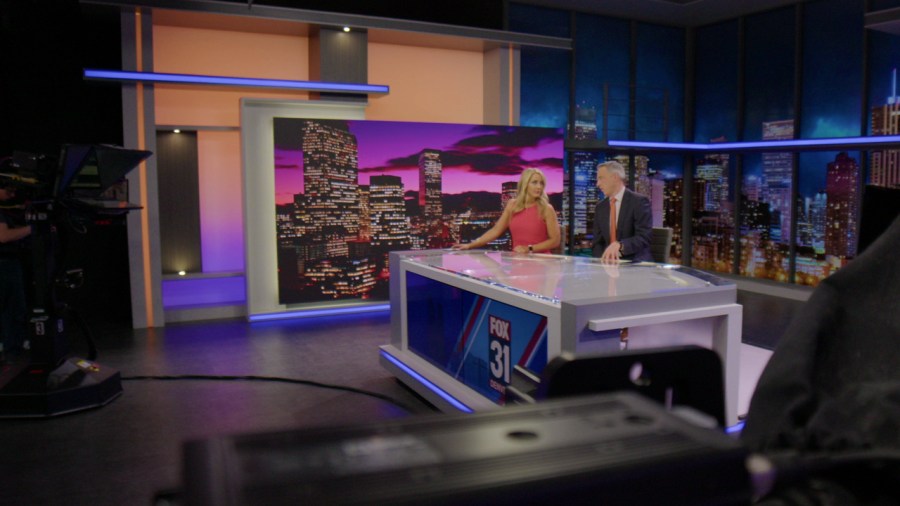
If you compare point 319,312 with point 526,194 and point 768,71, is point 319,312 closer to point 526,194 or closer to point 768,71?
point 526,194

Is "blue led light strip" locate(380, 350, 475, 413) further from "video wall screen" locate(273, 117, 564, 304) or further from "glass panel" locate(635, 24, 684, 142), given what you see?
"glass panel" locate(635, 24, 684, 142)

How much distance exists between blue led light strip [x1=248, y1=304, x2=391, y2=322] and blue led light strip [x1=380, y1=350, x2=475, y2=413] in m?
2.10

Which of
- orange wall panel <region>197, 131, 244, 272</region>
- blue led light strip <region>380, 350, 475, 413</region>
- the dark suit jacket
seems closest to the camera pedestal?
blue led light strip <region>380, 350, 475, 413</region>

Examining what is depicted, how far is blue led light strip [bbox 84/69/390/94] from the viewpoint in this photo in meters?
6.12

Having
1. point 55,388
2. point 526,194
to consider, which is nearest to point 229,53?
point 526,194

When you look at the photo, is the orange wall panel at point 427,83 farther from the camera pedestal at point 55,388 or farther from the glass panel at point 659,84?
the camera pedestal at point 55,388

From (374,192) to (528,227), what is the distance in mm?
2791

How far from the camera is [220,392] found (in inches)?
176

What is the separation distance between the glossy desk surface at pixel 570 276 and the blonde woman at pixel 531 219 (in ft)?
0.93

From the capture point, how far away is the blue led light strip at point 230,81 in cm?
612

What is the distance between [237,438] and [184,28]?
7.29 meters

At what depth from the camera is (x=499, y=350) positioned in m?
3.32

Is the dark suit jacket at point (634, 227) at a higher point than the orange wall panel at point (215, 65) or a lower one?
lower

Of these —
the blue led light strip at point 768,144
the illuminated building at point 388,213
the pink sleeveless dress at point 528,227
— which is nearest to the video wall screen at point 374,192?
the illuminated building at point 388,213
